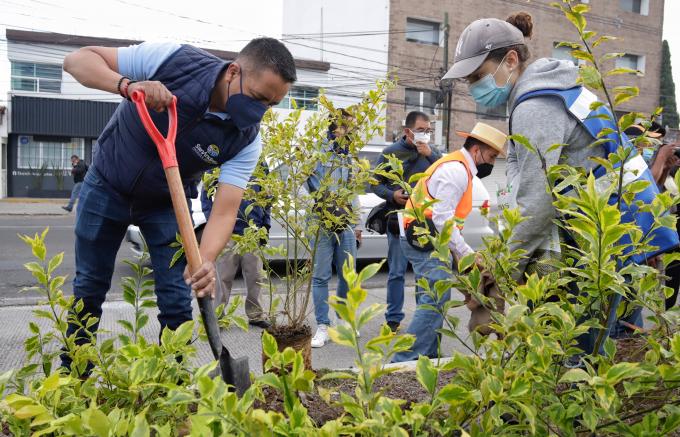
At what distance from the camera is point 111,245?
278cm

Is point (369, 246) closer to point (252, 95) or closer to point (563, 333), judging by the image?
point (252, 95)

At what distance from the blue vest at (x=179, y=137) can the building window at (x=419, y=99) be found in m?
23.5

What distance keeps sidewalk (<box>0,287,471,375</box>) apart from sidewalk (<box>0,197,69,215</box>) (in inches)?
563

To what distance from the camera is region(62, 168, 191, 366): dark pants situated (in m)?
2.71

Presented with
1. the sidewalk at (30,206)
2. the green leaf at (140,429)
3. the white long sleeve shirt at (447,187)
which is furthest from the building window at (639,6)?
the green leaf at (140,429)

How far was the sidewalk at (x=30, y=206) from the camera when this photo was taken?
61.3ft

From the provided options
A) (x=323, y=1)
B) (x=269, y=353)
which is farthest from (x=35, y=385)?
(x=323, y=1)

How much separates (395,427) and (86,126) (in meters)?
25.9

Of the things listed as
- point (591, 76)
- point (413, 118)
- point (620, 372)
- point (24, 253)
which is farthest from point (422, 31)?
point (620, 372)

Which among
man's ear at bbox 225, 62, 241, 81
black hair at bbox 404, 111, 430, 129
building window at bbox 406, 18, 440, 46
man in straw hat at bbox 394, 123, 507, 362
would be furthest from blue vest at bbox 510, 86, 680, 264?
building window at bbox 406, 18, 440, 46

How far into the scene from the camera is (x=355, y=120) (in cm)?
326

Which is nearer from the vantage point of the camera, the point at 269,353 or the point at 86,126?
the point at 269,353

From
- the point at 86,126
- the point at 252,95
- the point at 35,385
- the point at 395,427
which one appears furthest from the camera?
the point at 86,126

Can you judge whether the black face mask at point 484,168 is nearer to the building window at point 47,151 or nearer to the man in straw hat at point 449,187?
the man in straw hat at point 449,187
